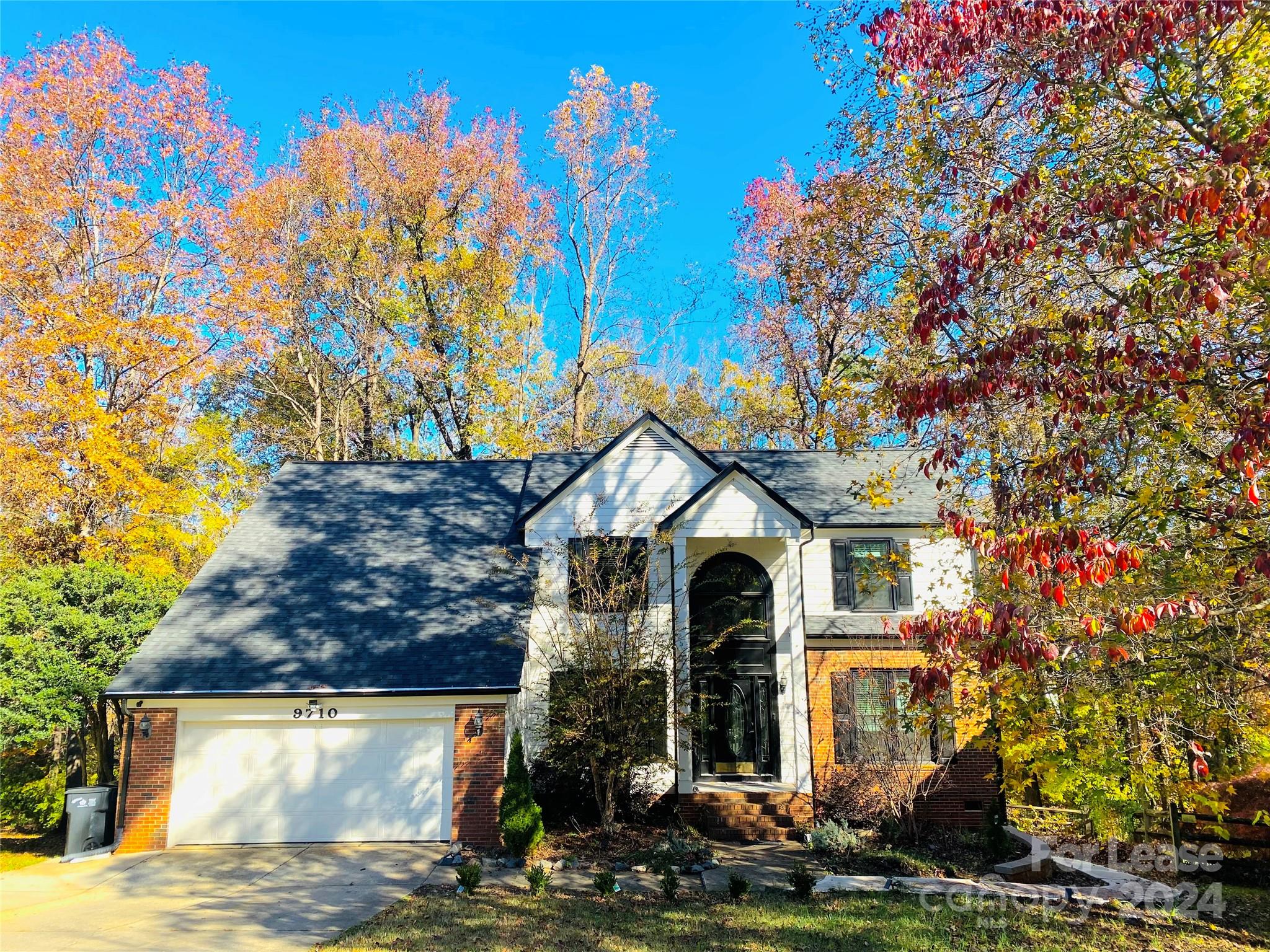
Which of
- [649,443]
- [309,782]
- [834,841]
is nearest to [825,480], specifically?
[649,443]

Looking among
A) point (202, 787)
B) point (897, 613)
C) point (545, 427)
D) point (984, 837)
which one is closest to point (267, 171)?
point (545, 427)

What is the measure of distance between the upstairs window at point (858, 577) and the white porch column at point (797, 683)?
125cm

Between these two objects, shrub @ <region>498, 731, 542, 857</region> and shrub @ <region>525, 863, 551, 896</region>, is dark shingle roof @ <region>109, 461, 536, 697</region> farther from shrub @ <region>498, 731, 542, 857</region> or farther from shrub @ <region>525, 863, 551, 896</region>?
shrub @ <region>525, 863, 551, 896</region>

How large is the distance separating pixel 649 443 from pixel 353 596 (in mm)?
6294

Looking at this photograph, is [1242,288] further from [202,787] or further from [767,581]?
[202,787]

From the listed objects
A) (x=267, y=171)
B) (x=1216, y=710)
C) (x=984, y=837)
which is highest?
(x=267, y=171)

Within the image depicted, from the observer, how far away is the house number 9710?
44.0 ft

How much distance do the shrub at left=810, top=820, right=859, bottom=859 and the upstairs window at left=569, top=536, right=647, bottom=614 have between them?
4.31m

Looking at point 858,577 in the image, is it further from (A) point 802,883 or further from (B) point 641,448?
(A) point 802,883

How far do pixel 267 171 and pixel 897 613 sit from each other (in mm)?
25042

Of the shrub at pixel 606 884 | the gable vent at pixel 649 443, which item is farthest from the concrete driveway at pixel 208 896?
A: the gable vent at pixel 649 443

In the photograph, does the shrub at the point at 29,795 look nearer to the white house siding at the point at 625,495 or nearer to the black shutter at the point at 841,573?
the white house siding at the point at 625,495

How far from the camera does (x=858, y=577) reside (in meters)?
16.6

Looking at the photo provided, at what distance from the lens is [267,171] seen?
28.3m
